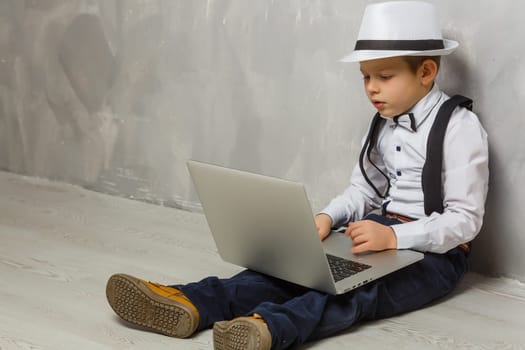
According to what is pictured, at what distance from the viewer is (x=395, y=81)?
1729mm

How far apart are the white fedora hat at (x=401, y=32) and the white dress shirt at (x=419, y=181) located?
12 cm

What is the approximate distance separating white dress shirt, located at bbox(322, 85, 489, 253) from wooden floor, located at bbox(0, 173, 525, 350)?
17 centimetres

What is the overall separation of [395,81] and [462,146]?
19cm

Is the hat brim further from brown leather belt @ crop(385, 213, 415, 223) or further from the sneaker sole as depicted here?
the sneaker sole

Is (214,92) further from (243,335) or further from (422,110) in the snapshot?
(243,335)

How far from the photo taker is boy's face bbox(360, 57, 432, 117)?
1727mm

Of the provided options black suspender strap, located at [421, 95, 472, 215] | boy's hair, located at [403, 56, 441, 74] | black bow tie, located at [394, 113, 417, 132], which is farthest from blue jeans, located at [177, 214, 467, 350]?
boy's hair, located at [403, 56, 441, 74]

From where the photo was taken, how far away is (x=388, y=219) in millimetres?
1790

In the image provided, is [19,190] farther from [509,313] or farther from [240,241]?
[509,313]

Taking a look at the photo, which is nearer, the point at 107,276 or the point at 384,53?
the point at 384,53

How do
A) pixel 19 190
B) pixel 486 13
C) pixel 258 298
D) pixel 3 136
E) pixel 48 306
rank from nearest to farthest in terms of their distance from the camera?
pixel 258 298 → pixel 48 306 → pixel 486 13 → pixel 19 190 → pixel 3 136

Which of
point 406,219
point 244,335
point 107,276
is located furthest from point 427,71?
point 107,276

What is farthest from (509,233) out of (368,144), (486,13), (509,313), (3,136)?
(3,136)

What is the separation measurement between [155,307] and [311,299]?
0.91ft
